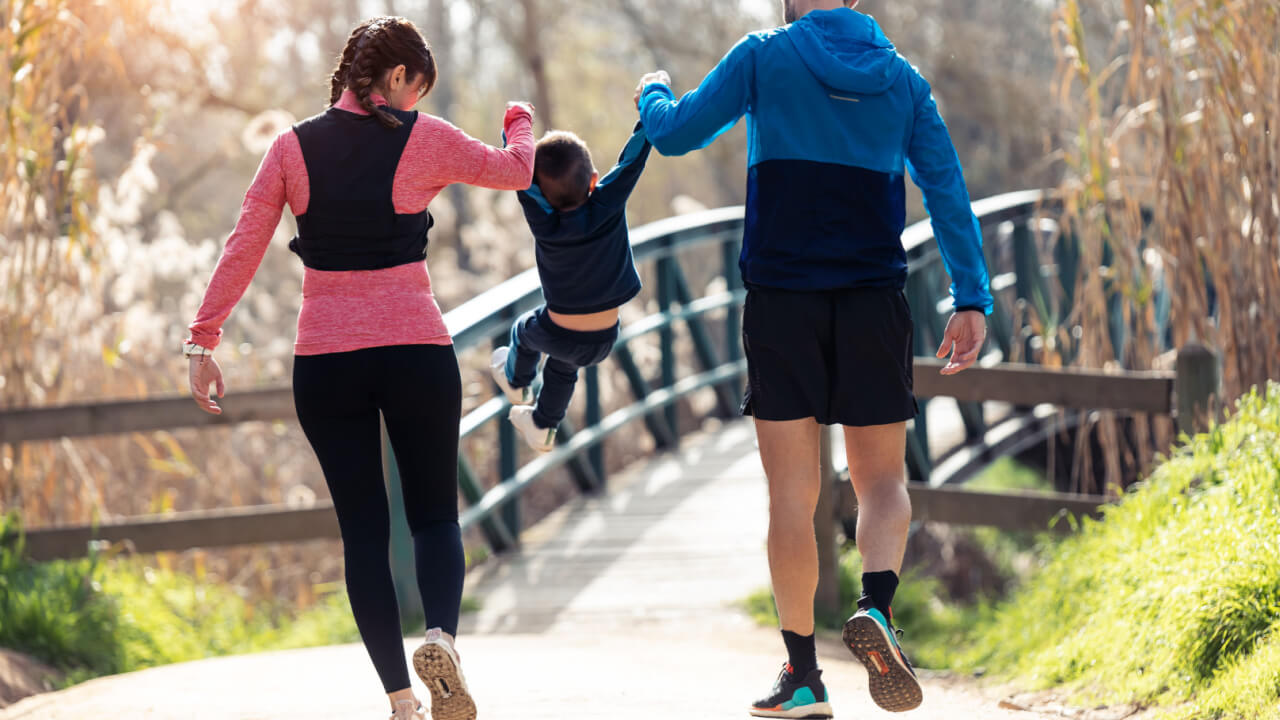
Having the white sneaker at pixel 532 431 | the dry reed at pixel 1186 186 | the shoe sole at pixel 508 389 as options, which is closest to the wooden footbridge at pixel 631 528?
the dry reed at pixel 1186 186

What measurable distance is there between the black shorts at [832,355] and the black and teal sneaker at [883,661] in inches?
16.9

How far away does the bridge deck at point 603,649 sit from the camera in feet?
12.2

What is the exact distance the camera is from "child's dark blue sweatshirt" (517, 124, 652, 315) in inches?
130

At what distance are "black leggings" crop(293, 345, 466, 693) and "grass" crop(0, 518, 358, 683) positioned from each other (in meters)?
2.33

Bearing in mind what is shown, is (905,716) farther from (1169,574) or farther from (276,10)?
(276,10)

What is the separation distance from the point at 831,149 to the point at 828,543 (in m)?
2.51

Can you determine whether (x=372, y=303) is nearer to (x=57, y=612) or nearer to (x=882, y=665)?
(x=882, y=665)

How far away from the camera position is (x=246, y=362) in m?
8.02

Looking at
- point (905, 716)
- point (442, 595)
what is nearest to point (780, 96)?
point (442, 595)

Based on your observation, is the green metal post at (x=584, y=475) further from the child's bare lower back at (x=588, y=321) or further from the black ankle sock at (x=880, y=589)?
the black ankle sock at (x=880, y=589)

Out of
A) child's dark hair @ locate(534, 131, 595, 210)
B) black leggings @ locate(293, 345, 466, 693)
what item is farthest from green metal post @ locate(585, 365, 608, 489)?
black leggings @ locate(293, 345, 466, 693)

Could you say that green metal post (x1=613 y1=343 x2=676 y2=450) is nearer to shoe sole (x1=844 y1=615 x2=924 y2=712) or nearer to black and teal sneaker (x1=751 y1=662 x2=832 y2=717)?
black and teal sneaker (x1=751 y1=662 x2=832 y2=717)

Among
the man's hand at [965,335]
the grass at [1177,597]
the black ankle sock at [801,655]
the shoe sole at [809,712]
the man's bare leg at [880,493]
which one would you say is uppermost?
the man's hand at [965,335]

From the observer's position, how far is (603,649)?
459cm
